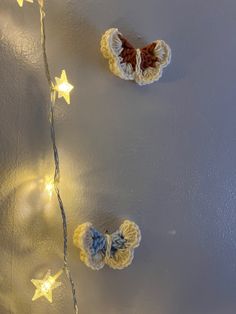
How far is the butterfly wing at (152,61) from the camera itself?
3.73ft

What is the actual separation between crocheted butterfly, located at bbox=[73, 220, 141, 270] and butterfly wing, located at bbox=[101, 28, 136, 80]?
1.32 ft

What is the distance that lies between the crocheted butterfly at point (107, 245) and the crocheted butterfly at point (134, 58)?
40cm

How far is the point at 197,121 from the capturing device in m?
1.25

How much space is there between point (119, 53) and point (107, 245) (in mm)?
500

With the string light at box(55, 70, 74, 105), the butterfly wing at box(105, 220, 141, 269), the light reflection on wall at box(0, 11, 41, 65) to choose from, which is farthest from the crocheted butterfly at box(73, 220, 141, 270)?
the light reflection on wall at box(0, 11, 41, 65)

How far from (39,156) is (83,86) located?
22 centimetres

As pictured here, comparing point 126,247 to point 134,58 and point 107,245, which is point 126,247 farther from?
point 134,58

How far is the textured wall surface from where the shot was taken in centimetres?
104

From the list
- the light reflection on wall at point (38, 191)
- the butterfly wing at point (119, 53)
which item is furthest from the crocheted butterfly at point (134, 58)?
the light reflection on wall at point (38, 191)

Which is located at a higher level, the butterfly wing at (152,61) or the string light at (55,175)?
the butterfly wing at (152,61)

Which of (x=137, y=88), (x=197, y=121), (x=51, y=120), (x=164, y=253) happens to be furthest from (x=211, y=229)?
(x=51, y=120)

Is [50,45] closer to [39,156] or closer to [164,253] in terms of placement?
[39,156]

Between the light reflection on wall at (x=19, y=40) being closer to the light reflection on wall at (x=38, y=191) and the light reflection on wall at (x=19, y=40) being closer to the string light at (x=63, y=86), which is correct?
the string light at (x=63, y=86)

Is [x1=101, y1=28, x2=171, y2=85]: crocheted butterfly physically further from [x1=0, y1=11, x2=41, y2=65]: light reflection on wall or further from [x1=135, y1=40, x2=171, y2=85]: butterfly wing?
[x1=0, y1=11, x2=41, y2=65]: light reflection on wall
